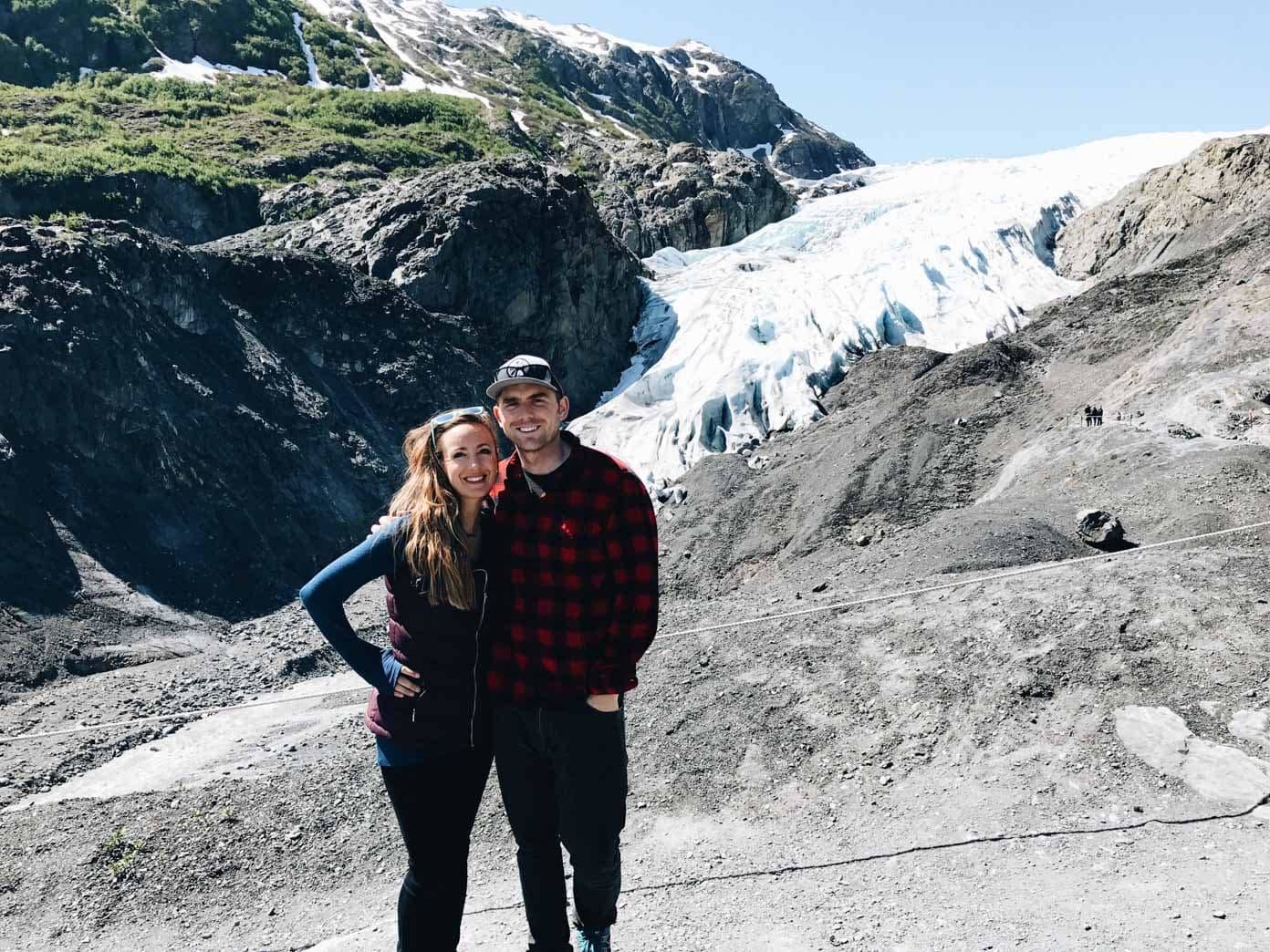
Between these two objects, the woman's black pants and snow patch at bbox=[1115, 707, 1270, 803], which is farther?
snow patch at bbox=[1115, 707, 1270, 803]

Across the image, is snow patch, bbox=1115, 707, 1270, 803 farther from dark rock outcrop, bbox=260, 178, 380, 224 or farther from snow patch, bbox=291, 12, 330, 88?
snow patch, bbox=291, 12, 330, 88

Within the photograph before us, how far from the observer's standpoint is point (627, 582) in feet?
10.7

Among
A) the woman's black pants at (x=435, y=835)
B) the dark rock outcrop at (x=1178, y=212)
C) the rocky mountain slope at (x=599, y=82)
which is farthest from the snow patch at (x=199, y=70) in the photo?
the woman's black pants at (x=435, y=835)

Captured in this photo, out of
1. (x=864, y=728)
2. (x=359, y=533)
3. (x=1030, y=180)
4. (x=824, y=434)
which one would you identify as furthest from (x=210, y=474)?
(x=1030, y=180)

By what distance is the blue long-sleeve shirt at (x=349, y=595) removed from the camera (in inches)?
123

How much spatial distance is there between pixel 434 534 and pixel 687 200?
4339 cm

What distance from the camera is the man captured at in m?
3.18

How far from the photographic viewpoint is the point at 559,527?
319 cm

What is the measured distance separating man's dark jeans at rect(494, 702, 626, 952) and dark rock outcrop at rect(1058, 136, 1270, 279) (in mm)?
23694

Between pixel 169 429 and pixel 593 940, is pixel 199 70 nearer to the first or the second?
pixel 169 429

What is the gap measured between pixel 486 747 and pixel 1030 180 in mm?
43623

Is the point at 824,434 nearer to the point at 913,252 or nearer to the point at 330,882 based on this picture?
the point at 330,882

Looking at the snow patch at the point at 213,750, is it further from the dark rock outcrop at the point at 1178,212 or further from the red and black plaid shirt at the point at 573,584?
the dark rock outcrop at the point at 1178,212

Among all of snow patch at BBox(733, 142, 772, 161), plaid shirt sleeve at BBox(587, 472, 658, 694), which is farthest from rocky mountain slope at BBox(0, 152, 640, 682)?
snow patch at BBox(733, 142, 772, 161)
